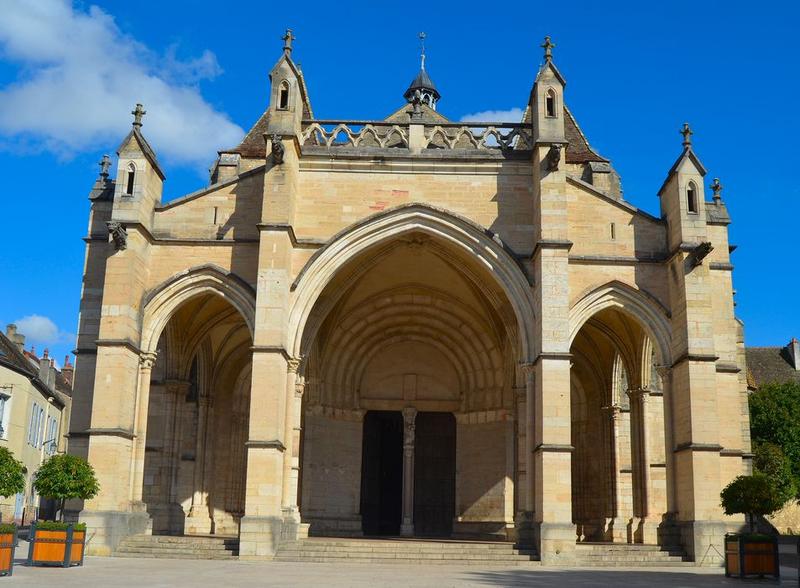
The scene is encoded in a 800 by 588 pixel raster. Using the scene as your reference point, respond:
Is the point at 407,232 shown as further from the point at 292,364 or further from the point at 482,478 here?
the point at 482,478

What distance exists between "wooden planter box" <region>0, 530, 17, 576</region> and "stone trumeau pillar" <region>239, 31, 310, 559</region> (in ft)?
14.5

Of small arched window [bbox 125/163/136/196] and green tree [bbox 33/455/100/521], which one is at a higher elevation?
small arched window [bbox 125/163/136/196]

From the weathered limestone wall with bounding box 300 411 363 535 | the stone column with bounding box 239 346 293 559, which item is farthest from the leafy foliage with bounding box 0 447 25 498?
the weathered limestone wall with bounding box 300 411 363 535

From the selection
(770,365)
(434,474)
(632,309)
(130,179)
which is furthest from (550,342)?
(770,365)

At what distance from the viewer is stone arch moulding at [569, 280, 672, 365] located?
55.6 feet

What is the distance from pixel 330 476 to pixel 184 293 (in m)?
6.07

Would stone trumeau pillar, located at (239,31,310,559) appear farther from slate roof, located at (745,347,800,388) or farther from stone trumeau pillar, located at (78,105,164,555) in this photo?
slate roof, located at (745,347,800,388)

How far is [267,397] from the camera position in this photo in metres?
16.0

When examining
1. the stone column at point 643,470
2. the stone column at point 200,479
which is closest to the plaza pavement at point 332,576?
the stone column at point 643,470

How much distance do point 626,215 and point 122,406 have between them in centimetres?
1009

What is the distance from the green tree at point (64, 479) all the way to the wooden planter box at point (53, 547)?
0.83 meters

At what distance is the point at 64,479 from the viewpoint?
14.1 meters

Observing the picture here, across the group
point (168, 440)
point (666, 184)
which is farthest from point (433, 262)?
point (168, 440)

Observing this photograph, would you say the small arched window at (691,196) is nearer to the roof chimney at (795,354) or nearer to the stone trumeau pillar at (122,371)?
the stone trumeau pillar at (122,371)
